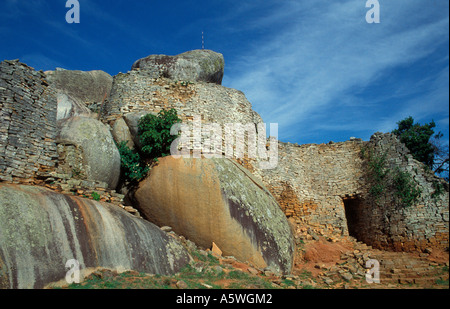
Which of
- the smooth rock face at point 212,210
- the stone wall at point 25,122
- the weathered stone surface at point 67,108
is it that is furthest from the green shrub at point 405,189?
the stone wall at point 25,122

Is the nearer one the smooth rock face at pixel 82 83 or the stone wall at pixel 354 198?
the stone wall at pixel 354 198

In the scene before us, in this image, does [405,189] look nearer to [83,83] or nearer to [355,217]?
[355,217]

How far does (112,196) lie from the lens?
9.74 meters

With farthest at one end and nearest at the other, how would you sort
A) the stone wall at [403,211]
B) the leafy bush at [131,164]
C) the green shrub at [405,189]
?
1. the green shrub at [405,189]
2. the stone wall at [403,211]
3. the leafy bush at [131,164]

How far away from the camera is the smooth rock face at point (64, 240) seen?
6172 mm

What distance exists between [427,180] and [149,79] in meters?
12.5

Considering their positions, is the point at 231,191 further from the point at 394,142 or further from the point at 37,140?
the point at 394,142

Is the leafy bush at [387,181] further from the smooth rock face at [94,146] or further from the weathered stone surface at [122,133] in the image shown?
the smooth rock face at [94,146]

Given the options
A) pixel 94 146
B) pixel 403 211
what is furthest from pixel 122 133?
→ pixel 403 211

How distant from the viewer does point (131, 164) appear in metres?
11.5

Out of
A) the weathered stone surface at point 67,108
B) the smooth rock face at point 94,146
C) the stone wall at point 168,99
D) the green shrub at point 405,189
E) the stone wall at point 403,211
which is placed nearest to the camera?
the smooth rock face at point 94,146

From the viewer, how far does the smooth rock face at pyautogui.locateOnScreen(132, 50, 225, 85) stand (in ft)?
51.8

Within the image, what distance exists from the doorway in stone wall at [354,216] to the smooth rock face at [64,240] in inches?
393

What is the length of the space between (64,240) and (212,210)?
15.4 ft
